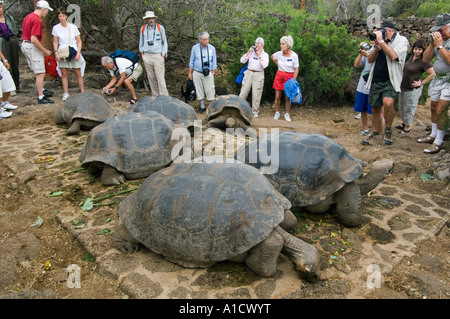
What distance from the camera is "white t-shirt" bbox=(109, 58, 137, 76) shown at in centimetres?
796

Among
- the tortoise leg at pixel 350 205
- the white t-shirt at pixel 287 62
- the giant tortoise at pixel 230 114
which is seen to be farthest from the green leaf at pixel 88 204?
the white t-shirt at pixel 287 62

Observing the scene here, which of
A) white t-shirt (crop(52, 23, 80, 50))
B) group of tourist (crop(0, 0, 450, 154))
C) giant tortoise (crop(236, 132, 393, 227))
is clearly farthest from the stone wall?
giant tortoise (crop(236, 132, 393, 227))

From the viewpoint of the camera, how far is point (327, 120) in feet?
27.7

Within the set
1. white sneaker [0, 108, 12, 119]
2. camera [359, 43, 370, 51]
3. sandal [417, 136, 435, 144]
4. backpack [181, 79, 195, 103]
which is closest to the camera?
camera [359, 43, 370, 51]

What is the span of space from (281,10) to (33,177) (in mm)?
14000

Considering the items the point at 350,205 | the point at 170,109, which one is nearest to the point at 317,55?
the point at 170,109

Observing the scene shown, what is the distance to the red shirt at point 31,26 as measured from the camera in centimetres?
690

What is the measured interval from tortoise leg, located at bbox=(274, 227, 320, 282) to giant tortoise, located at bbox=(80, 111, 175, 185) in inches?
86.8

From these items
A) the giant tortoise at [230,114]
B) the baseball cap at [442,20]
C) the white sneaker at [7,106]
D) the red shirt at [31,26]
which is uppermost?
the red shirt at [31,26]

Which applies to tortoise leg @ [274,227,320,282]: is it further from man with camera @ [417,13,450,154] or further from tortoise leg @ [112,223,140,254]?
man with camera @ [417,13,450,154]

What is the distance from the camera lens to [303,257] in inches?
102

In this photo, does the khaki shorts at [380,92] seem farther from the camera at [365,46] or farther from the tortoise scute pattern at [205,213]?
the tortoise scute pattern at [205,213]

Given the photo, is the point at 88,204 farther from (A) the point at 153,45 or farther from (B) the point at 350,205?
(A) the point at 153,45

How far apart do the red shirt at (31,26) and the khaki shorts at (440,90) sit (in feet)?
25.7
